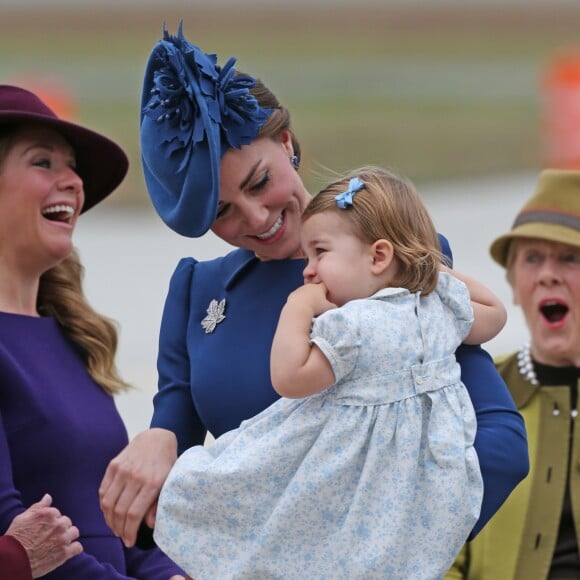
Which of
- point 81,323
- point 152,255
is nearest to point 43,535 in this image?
point 81,323

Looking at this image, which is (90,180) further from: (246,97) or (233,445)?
(233,445)

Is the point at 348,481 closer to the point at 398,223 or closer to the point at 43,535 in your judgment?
the point at 398,223

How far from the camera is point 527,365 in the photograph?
389 centimetres

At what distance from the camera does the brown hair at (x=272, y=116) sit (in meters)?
2.65

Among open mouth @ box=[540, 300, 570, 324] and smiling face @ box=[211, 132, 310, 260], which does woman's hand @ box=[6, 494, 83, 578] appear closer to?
smiling face @ box=[211, 132, 310, 260]

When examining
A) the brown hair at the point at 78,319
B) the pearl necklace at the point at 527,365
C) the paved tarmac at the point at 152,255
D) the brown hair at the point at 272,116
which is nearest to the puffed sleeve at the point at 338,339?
the brown hair at the point at 272,116

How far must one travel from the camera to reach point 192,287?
2.83 metres

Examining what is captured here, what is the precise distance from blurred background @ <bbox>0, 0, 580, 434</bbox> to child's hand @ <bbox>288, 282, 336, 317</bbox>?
1.15 ft

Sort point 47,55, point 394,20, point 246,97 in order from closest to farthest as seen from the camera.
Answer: point 246,97, point 47,55, point 394,20

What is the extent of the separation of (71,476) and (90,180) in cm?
86

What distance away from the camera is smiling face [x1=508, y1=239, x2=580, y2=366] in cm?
389

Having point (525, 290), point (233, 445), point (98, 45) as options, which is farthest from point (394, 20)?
point (233, 445)

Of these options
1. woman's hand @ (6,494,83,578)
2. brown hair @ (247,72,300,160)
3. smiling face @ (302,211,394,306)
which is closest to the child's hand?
smiling face @ (302,211,394,306)

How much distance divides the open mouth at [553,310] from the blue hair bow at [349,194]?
1543 mm
